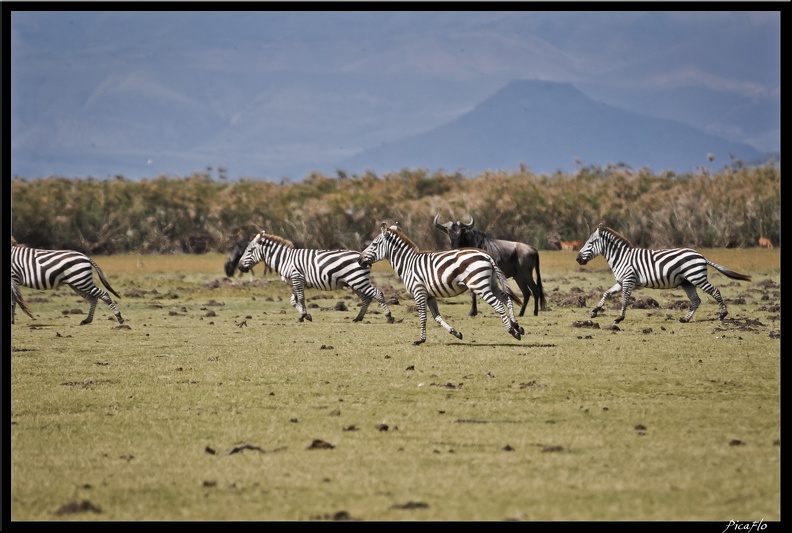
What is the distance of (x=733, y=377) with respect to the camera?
37.1ft

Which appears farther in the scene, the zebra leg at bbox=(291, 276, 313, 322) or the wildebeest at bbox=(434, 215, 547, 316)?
the wildebeest at bbox=(434, 215, 547, 316)

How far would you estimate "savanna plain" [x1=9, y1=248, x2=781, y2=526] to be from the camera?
22.2ft

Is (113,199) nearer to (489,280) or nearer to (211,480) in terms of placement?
(489,280)

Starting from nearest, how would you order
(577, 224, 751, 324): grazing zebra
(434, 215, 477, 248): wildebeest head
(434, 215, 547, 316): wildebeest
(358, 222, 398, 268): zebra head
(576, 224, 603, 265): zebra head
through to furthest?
(358, 222, 398, 268): zebra head → (577, 224, 751, 324): grazing zebra → (576, 224, 603, 265): zebra head → (434, 215, 547, 316): wildebeest → (434, 215, 477, 248): wildebeest head

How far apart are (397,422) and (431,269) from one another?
562 centimetres

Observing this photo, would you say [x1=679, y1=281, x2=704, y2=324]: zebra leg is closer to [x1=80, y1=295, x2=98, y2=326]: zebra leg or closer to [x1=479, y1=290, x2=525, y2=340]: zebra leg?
[x1=479, y1=290, x2=525, y2=340]: zebra leg

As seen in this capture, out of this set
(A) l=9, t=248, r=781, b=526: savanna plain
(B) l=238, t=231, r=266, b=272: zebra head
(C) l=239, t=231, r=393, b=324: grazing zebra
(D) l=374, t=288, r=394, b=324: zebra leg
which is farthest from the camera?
(B) l=238, t=231, r=266, b=272: zebra head

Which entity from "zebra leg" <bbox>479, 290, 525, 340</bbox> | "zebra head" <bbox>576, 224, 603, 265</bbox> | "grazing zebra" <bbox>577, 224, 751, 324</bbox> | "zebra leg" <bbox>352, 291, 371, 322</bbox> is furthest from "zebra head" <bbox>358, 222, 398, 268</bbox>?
"zebra head" <bbox>576, 224, 603, 265</bbox>

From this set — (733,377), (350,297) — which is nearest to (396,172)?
(350,297)

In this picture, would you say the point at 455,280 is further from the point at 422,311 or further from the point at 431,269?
the point at 422,311

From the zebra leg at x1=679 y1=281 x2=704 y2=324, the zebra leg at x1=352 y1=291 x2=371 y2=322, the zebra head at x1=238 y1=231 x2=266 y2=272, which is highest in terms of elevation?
the zebra head at x1=238 y1=231 x2=266 y2=272

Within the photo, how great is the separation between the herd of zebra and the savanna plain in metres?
0.61

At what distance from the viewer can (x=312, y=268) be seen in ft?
64.5

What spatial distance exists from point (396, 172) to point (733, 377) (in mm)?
48284
